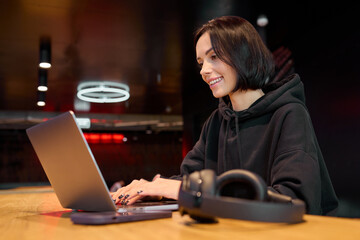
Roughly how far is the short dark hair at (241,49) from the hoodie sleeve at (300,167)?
23 centimetres

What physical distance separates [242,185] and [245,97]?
2.63ft

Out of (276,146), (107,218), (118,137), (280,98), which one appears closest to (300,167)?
(276,146)

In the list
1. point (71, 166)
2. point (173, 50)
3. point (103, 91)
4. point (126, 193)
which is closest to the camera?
point (71, 166)

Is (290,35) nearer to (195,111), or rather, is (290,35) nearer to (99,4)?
(99,4)

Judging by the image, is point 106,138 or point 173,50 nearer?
point 173,50

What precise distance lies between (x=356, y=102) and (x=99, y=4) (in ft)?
10.4

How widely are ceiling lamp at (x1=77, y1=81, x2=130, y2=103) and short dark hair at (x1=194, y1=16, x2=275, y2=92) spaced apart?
632 cm

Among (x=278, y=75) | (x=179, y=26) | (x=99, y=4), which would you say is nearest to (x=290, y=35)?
(x=278, y=75)

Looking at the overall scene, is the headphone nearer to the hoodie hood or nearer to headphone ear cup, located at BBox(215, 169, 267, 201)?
headphone ear cup, located at BBox(215, 169, 267, 201)

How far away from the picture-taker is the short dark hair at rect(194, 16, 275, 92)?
1.27 meters

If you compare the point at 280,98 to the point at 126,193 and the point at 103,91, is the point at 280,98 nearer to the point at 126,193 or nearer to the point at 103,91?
the point at 126,193

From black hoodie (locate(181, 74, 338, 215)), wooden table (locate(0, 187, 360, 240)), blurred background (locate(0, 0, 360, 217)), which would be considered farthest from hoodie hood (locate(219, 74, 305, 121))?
blurred background (locate(0, 0, 360, 217))

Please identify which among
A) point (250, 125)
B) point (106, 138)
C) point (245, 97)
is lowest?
point (250, 125)

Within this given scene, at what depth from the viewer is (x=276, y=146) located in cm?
116
